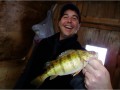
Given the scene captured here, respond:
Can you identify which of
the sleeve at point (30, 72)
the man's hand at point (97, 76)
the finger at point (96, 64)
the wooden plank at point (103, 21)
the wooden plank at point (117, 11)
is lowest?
the sleeve at point (30, 72)

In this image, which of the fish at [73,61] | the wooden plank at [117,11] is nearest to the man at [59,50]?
the wooden plank at [117,11]

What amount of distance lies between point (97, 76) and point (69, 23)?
1.72 meters

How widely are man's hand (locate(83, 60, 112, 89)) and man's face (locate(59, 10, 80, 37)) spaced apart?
1.57m

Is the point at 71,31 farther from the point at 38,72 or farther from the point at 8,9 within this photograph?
Answer: the point at 8,9

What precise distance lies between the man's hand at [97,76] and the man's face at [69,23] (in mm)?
1570

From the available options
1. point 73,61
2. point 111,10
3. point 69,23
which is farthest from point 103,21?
point 73,61

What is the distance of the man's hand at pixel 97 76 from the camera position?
149cm

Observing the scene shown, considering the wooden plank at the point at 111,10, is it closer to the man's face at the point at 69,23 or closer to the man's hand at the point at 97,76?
the man's face at the point at 69,23

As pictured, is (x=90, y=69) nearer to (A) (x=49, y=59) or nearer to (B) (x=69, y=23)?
(A) (x=49, y=59)

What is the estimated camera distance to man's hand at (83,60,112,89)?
4.88ft

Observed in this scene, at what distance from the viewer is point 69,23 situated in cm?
316

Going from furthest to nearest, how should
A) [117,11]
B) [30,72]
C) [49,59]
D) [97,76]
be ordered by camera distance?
1. [117,11]
2. [30,72]
3. [49,59]
4. [97,76]

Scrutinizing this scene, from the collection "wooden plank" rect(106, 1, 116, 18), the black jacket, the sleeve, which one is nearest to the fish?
the black jacket

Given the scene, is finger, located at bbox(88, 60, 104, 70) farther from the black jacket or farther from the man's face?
the man's face
